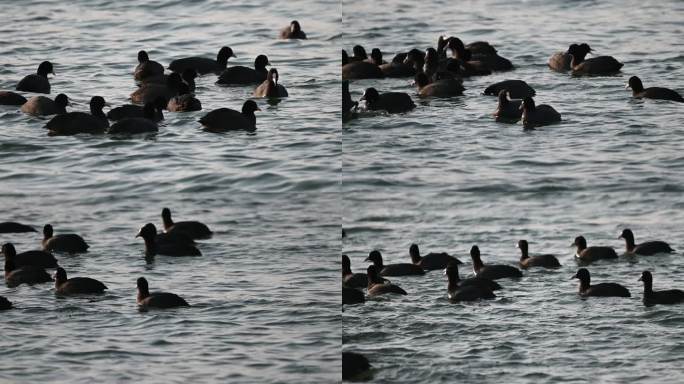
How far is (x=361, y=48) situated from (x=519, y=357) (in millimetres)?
9506

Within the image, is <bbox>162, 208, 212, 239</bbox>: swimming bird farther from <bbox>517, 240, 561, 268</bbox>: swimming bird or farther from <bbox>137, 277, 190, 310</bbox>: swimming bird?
<bbox>517, 240, 561, 268</bbox>: swimming bird

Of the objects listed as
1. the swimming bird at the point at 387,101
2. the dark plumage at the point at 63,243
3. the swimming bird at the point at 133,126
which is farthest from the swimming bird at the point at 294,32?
the dark plumage at the point at 63,243

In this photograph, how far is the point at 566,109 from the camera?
56.4 ft

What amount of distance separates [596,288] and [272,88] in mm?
5839

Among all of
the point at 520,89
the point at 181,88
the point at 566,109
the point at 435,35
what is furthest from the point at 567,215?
the point at 435,35

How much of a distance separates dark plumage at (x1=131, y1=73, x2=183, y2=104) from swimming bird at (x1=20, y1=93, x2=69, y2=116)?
1.14 m

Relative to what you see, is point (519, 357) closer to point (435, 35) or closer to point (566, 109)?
point (566, 109)

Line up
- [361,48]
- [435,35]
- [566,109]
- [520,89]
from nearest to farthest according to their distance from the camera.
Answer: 1. [566,109]
2. [520,89]
3. [361,48]
4. [435,35]

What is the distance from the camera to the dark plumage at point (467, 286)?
14.2 meters

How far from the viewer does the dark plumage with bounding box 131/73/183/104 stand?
18625 millimetres

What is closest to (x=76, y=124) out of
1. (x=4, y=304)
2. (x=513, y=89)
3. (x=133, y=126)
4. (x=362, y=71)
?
(x=133, y=126)

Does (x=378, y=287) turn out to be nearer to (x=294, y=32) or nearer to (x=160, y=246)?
(x=160, y=246)

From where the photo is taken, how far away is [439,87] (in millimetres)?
18453

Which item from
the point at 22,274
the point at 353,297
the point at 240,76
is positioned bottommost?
the point at 353,297
